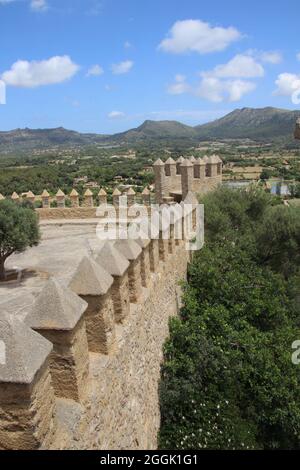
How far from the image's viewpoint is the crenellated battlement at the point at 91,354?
100 inches

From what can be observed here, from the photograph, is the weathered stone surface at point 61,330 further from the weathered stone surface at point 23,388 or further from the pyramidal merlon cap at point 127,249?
the pyramidal merlon cap at point 127,249

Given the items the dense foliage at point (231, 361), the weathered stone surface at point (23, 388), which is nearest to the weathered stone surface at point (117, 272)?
the weathered stone surface at point (23, 388)

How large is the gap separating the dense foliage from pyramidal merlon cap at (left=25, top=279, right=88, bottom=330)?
3.57m

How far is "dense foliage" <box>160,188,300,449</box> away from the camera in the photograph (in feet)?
19.9

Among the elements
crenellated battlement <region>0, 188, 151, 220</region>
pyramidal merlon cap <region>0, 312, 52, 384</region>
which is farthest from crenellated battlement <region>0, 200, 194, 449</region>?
crenellated battlement <region>0, 188, 151, 220</region>

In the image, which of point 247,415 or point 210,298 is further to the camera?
point 210,298

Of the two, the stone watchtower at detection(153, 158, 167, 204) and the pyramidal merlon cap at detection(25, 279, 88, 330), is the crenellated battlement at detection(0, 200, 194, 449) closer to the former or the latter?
the pyramidal merlon cap at detection(25, 279, 88, 330)

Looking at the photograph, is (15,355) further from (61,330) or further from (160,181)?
(160,181)

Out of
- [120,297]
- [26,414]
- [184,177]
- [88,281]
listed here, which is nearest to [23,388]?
[26,414]

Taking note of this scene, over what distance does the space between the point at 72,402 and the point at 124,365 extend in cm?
119

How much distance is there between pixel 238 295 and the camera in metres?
8.72

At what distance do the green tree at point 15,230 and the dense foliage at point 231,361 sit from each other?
12.1ft

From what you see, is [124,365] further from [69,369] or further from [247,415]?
[247,415]
